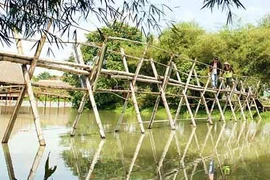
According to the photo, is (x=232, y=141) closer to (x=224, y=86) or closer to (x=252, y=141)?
(x=252, y=141)

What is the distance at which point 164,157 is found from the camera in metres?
6.79

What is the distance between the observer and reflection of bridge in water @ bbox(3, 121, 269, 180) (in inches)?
210

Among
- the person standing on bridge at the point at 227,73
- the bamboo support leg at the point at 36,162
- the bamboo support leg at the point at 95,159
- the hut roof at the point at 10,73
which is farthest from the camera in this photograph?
the hut roof at the point at 10,73

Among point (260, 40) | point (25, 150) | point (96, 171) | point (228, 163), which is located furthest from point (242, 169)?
point (260, 40)

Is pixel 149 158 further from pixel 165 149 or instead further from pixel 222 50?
pixel 222 50

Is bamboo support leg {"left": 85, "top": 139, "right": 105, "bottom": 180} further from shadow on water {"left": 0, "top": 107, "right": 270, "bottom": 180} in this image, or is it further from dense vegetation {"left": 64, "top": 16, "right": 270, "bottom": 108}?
dense vegetation {"left": 64, "top": 16, "right": 270, "bottom": 108}

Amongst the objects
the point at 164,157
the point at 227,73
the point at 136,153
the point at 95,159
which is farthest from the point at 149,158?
the point at 227,73

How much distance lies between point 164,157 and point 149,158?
289 mm

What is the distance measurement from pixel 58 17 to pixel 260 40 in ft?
65.3

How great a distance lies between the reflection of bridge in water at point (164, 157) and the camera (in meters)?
5.33

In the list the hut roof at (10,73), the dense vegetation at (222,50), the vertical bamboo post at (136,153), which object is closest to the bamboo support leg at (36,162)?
the vertical bamboo post at (136,153)

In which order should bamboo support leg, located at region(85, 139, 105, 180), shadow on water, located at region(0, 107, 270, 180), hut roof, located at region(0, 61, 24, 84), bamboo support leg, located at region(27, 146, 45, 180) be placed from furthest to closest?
hut roof, located at region(0, 61, 24, 84) → shadow on water, located at region(0, 107, 270, 180) → bamboo support leg, located at region(85, 139, 105, 180) → bamboo support leg, located at region(27, 146, 45, 180)

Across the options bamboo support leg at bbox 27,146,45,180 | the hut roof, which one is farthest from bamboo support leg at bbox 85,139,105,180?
the hut roof

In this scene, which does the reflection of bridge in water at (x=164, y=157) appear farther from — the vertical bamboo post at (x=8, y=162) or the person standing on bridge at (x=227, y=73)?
the person standing on bridge at (x=227, y=73)
